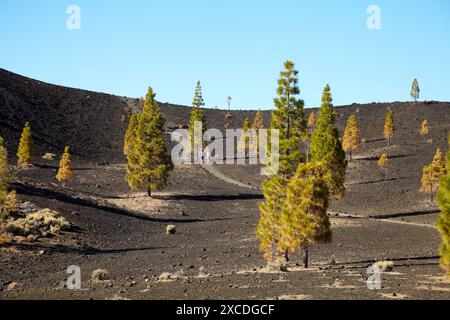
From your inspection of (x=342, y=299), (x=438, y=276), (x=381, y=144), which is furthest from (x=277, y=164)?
(x=381, y=144)

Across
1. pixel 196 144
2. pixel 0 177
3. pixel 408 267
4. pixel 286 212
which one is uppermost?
pixel 196 144

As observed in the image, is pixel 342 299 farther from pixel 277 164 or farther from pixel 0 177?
pixel 0 177

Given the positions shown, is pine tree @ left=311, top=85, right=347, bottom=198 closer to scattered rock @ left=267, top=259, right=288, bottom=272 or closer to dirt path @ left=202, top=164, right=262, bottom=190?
scattered rock @ left=267, top=259, right=288, bottom=272

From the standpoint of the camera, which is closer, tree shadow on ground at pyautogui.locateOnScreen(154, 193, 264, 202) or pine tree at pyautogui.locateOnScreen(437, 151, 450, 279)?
pine tree at pyautogui.locateOnScreen(437, 151, 450, 279)

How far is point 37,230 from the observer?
36.3 meters

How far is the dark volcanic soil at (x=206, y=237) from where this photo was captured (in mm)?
22203

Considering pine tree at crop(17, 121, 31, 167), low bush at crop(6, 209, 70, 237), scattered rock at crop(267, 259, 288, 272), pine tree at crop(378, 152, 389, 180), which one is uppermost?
pine tree at crop(17, 121, 31, 167)

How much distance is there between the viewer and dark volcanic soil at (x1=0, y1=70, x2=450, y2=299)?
72.8 ft

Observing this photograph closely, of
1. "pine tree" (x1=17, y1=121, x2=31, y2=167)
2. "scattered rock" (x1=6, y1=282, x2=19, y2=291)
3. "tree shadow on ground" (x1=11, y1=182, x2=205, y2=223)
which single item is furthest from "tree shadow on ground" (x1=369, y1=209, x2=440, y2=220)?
"pine tree" (x1=17, y1=121, x2=31, y2=167)

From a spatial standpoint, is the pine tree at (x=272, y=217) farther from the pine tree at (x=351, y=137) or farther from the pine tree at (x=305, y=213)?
the pine tree at (x=351, y=137)

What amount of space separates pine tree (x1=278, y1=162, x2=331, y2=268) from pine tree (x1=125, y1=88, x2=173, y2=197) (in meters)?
33.7

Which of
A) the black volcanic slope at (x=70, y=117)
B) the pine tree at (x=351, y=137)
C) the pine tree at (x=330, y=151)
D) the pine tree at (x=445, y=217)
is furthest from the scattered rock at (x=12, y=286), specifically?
the pine tree at (x=351, y=137)

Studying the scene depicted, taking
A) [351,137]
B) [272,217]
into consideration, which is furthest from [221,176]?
[272,217]
